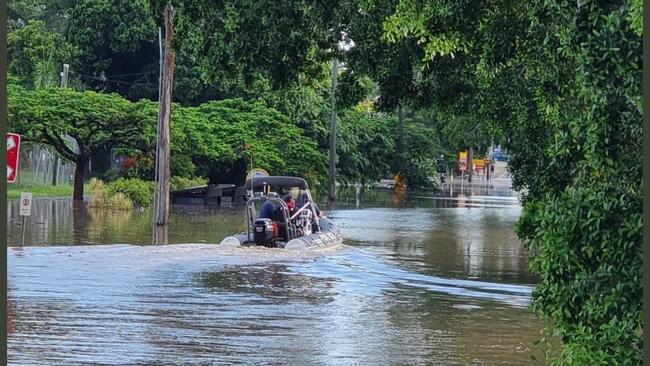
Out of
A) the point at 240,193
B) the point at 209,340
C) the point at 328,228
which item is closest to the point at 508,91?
the point at 209,340

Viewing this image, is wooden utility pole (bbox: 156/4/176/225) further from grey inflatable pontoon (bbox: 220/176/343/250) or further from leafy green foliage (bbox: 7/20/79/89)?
leafy green foliage (bbox: 7/20/79/89)

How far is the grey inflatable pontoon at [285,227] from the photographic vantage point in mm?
25531

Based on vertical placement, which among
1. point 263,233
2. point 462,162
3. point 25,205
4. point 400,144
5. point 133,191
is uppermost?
point 462,162

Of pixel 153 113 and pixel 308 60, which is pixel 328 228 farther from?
pixel 153 113

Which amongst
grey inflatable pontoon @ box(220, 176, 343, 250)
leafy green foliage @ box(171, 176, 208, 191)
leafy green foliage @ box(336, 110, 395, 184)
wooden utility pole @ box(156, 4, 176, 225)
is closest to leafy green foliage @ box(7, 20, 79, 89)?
leafy green foliage @ box(171, 176, 208, 191)

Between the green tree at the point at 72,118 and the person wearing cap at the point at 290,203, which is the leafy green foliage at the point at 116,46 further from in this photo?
the person wearing cap at the point at 290,203

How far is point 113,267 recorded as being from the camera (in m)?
21.6

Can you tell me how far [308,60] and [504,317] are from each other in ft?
15.3

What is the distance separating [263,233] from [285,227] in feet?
2.35

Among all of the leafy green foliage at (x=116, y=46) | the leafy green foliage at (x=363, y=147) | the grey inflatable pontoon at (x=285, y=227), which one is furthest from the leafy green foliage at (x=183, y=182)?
the grey inflatable pontoon at (x=285, y=227)

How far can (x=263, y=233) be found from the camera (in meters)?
25.6

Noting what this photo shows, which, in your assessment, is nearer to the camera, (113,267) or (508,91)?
(508,91)

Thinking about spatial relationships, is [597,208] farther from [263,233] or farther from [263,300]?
[263,233]

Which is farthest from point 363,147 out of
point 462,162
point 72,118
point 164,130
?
point 462,162
